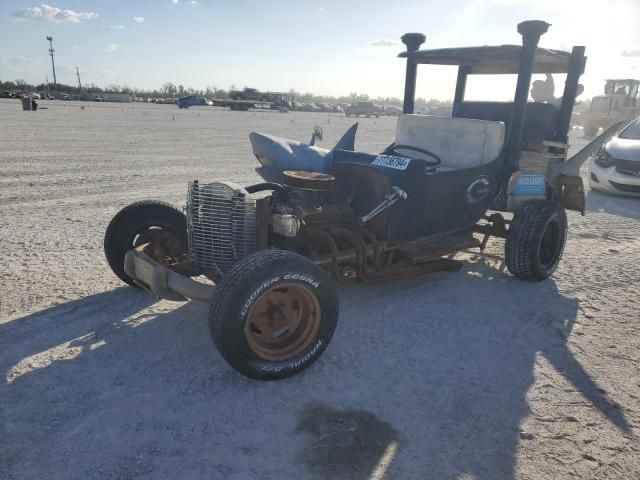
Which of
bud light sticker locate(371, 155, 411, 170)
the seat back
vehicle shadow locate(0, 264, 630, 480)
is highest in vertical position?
the seat back

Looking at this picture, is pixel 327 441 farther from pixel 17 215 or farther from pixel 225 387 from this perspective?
pixel 17 215

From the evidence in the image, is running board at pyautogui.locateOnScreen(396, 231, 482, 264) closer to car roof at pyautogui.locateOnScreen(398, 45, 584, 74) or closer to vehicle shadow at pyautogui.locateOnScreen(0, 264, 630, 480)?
vehicle shadow at pyautogui.locateOnScreen(0, 264, 630, 480)

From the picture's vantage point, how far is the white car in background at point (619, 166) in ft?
30.8

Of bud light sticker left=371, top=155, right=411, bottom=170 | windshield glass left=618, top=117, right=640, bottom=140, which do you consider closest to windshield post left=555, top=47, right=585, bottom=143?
bud light sticker left=371, top=155, right=411, bottom=170

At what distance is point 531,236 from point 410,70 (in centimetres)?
244

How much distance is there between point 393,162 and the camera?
414 cm

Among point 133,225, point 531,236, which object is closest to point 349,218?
point 133,225

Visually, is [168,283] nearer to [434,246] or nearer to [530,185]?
[434,246]

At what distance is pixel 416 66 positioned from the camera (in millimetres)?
5691

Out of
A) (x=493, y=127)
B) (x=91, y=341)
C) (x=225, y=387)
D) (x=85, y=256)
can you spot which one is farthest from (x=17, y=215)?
(x=493, y=127)

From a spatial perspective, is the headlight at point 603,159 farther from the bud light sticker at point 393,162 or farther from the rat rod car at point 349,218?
the bud light sticker at point 393,162

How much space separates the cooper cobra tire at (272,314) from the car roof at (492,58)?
3.04 m

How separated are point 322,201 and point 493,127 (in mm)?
2019

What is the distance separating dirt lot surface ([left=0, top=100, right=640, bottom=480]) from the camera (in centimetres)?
244
